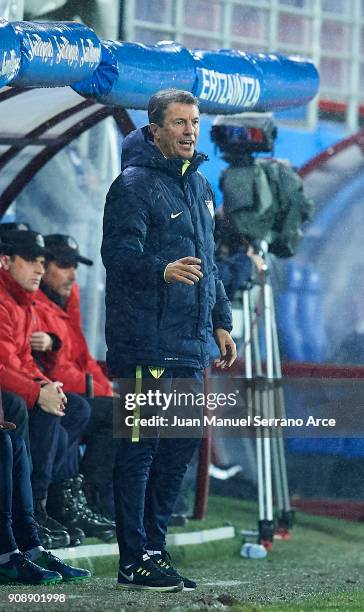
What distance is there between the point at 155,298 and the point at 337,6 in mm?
7491

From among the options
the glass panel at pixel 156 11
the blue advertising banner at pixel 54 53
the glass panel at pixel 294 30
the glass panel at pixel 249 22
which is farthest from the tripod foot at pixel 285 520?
the glass panel at pixel 294 30

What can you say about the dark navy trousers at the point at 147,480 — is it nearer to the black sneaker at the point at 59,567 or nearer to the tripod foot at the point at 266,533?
the black sneaker at the point at 59,567

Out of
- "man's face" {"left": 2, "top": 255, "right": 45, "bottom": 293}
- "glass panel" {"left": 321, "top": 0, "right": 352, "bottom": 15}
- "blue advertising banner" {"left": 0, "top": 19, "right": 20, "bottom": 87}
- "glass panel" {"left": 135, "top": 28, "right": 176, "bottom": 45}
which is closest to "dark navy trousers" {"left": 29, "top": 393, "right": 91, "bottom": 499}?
"man's face" {"left": 2, "top": 255, "right": 45, "bottom": 293}

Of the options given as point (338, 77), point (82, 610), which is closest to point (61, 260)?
point (82, 610)

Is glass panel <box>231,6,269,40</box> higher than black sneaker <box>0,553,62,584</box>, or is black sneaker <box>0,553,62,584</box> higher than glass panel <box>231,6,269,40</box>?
glass panel <box>231,6,269,40</box>

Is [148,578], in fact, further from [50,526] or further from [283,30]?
[283,30]

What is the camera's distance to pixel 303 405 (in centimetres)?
859

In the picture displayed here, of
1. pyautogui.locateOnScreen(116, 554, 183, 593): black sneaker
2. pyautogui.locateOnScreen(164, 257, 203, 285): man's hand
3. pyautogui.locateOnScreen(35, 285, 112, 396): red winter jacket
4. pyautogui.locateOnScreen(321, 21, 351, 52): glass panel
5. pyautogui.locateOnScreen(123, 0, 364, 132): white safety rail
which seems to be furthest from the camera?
pyautogui.locateOnScreen(321, 21, 351, 52): glass panel

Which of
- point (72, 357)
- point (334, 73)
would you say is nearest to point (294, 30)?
point (334, 73)

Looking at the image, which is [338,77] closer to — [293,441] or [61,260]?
[293,441]

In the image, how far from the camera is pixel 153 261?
5.70 m

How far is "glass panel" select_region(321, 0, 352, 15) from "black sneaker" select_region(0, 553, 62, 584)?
25.1 feet

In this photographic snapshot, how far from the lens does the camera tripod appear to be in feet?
26.3

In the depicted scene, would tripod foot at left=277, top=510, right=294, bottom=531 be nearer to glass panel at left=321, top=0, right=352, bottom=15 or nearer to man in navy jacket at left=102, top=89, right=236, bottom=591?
man in navy jacket at left=102, top=89, right=236, bottom=591
